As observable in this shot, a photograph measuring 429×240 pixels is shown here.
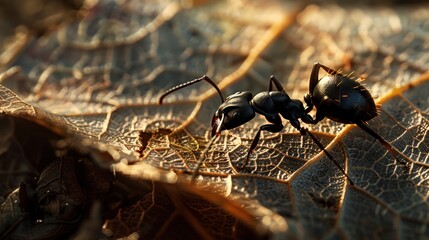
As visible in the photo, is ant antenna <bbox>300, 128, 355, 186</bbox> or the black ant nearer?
ant antenna <bbox>300, 128, 355, 186</bbox>

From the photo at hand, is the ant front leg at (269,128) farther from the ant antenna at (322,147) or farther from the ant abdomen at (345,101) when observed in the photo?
the ant abdomen at (345,101)

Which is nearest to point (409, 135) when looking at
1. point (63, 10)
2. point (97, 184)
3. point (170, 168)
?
point (170, 168)

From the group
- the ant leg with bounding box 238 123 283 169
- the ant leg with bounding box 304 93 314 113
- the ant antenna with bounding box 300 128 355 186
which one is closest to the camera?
the ant antenna with bounding box 300 128 355 186

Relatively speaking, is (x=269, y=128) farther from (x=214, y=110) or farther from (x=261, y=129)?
(x=214, y=110)

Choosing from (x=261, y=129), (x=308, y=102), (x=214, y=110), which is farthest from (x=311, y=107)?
(x=214, y=110)

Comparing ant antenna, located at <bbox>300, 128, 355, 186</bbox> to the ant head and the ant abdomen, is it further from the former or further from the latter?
the ant head

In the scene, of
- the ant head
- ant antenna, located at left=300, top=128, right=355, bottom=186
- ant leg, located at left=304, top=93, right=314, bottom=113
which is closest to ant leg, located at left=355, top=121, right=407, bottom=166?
Result: ant antenna, located at left=300, top=128, right=355, bottom=186

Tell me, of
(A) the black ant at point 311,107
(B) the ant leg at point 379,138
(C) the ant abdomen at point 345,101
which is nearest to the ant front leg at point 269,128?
(A) the black ant at point 311,107

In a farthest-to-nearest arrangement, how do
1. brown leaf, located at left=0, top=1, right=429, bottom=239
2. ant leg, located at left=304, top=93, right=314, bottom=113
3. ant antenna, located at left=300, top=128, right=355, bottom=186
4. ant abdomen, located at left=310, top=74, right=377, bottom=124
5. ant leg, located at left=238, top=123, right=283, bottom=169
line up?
ant leg, located at left=304, top=93, right=314, bottom=113, ant abdomen, located at left=310, top=74, right=377, bottom=124, ant leg, located at left=238, top=123, right=283, bottom=169, ant antenna, located at left=300, top=128, right=355, bottom=186, brown leaf, located at left=0, top=1, right=429, bottom=239
